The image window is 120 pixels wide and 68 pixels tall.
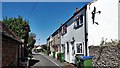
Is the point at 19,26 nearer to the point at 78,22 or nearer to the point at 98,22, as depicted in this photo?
the point at 78,22

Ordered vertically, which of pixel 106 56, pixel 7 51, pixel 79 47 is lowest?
pixel 106 56

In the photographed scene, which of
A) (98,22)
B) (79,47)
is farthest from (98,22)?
(79,47)

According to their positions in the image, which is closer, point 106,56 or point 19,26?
point 106,56

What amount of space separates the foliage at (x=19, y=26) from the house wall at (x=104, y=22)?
15.0 meters

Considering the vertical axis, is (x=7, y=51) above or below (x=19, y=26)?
below

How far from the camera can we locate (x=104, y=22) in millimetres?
17953

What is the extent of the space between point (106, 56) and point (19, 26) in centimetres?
2017

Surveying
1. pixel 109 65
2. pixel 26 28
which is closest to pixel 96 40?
pixel 109 65

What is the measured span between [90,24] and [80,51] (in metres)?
3.50

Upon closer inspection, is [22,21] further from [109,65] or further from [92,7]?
[109,65]

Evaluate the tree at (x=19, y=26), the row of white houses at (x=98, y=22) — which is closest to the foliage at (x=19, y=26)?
the tree at (x=19, y=26)

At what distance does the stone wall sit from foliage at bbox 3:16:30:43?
55.8 ft

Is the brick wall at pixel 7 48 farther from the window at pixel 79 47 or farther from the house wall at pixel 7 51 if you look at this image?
the window at pixel 79 47

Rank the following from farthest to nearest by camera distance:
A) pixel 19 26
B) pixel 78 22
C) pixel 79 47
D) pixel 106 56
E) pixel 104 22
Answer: pixel 19 26, pixel 78 22, pixel 79 47, pixel 104 22, pixel 106 56
